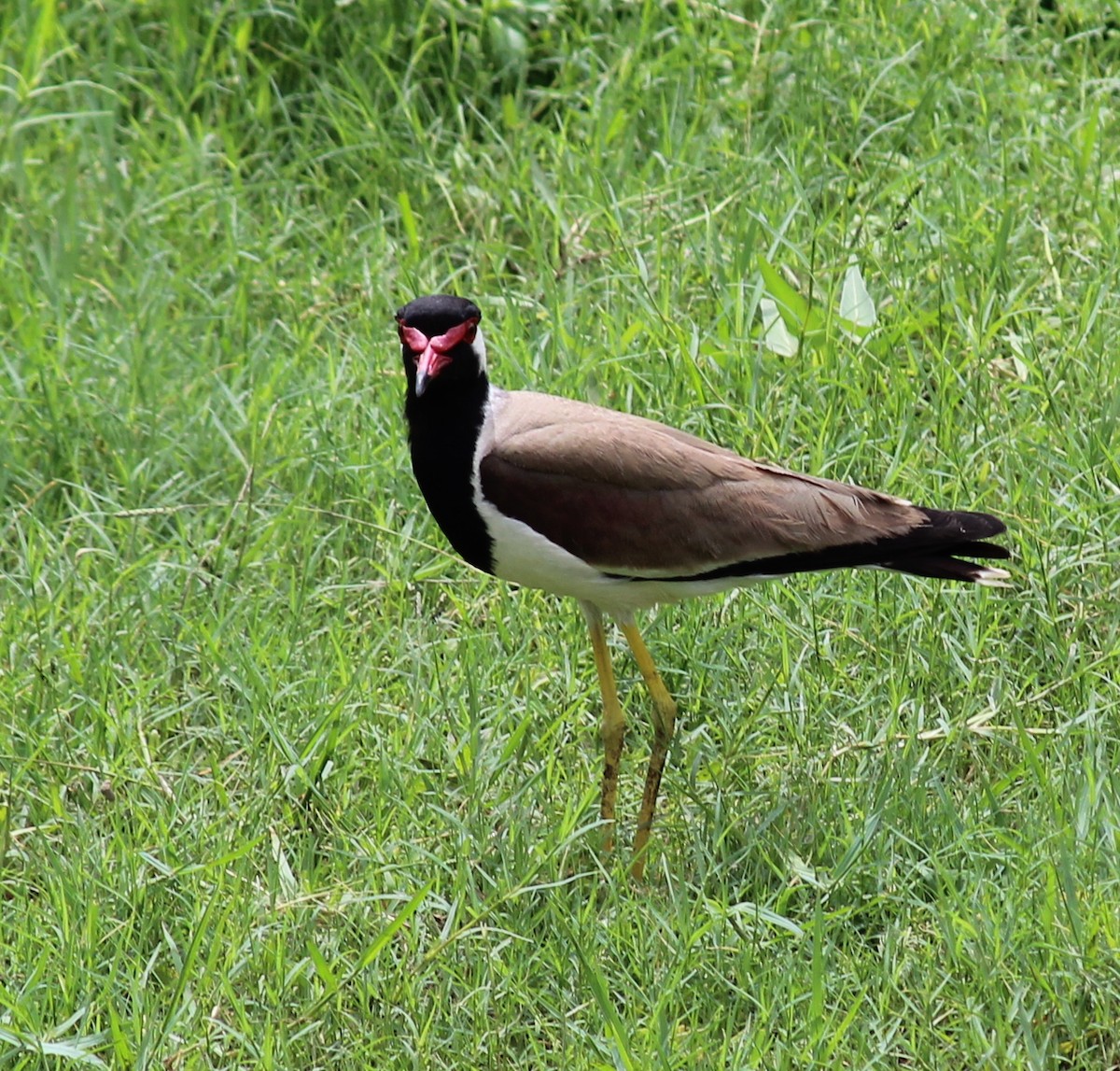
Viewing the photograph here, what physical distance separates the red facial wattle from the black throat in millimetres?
87

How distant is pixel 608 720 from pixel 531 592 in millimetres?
648

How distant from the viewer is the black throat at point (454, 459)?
4102mm

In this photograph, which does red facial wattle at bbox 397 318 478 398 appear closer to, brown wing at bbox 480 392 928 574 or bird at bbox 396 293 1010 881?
bird at bbox 396 293 1010 881

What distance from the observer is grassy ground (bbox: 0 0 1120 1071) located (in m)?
3.61

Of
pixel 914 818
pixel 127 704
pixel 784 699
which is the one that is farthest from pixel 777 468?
pixel 127 704

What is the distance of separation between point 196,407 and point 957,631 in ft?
7.70

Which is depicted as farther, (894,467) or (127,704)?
(894,467)

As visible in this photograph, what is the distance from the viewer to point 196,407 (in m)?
5.39

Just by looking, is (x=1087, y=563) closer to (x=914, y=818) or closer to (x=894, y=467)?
(x=894, y=467)

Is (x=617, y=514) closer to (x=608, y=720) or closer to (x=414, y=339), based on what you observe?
(x=608, y=720)

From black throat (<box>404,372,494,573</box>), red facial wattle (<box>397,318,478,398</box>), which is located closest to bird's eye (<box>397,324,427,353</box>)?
red facial wattle (<box>397,318,478,398</box>)

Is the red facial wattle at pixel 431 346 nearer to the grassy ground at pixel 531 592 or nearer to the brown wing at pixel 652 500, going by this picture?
the brown wing at pixel 652 500

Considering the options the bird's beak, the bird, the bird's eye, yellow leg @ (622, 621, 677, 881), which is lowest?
yellow leg @ (622, 621, 677, 881)

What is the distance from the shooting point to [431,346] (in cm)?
400
